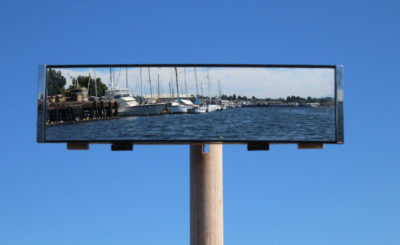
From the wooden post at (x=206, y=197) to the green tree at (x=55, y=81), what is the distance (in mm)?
3844

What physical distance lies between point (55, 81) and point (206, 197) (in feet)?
16.5

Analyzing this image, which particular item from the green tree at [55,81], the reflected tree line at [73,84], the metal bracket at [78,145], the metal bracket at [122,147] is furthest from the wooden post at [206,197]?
the green tree at [55,81]

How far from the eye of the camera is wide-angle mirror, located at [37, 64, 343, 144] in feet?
51.6

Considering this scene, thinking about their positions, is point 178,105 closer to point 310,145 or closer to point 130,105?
point 130,105

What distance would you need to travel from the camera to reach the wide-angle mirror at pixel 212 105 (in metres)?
15.7

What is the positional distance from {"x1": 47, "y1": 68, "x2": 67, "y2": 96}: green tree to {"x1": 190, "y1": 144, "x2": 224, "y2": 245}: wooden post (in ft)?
12.6

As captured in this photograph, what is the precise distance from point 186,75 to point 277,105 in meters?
2.45

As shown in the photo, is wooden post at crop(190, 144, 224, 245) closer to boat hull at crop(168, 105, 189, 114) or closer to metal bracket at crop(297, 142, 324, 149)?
boat hull at crop(168, 105, 189, 114)

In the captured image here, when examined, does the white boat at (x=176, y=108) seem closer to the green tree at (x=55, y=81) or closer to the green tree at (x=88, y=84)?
the green tree at (x=88, y=84)

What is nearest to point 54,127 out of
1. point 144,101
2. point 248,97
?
point 144,101

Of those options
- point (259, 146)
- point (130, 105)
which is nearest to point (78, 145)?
point (130, 105)

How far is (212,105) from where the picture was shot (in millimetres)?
15883

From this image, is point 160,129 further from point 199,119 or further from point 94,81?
point 94,81

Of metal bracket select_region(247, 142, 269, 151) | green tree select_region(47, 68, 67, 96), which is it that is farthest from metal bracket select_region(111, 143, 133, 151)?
metal bracket select_region(247, 142, 269, 151)
